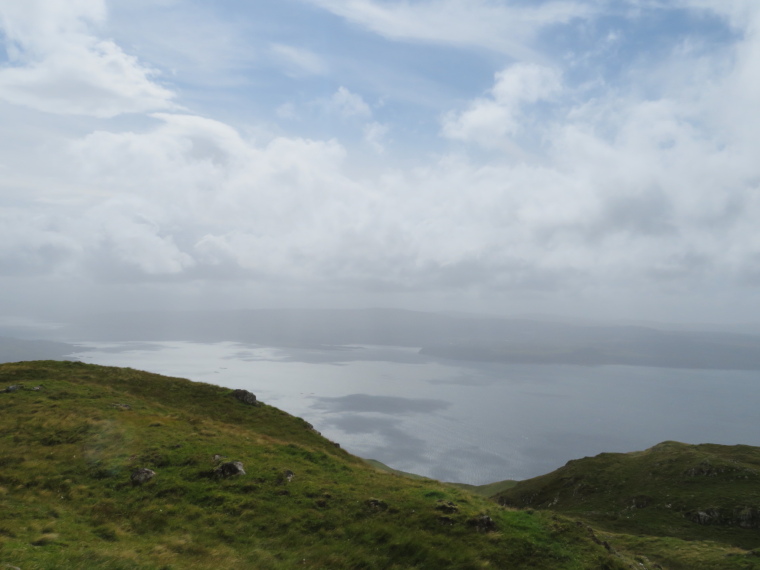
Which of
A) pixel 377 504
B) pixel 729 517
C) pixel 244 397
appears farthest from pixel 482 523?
pixel 729 517

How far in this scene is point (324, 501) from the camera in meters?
25.5

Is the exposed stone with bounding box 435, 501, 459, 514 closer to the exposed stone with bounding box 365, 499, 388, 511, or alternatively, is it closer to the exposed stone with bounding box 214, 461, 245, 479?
the exposed stone with bounding box 365, 499, 388, 511

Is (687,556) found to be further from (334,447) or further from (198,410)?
(198,410)

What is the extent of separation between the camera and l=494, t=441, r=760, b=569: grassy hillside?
36594 mm

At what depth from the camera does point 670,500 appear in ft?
169

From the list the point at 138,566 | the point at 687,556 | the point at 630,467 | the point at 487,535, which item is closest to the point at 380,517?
the point at 487,535

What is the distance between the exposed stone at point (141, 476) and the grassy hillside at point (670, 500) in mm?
31156

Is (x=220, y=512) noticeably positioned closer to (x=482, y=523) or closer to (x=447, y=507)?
(x=447, y=507)

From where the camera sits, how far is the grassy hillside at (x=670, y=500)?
120 ft

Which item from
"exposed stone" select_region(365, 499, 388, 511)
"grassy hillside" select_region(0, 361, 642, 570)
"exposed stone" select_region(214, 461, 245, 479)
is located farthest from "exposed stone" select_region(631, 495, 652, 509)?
"exposed stone" select_region(214, 461, 245, 479)

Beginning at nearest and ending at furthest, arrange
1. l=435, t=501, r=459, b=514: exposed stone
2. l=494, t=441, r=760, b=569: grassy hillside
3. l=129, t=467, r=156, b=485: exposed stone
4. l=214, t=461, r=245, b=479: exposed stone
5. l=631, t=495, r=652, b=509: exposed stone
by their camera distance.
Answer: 1. l=435, t=501, r=459, b=514: exposed stone
2. l=129, t=467, r=156, b=485: exposed stone
3. l=214, t=461, r=245, b=479: exposed stone
4. l=494, t=441, r=760, b=569: grassy hillside
5. l=631, t=495, r=652, b=509: exposed stone

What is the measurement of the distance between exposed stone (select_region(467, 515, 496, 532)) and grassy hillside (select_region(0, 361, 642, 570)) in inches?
3.0

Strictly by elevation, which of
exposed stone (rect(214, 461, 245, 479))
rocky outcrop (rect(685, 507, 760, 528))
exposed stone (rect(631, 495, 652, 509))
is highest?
exposed stone (rect(214, 461, 245, 479))

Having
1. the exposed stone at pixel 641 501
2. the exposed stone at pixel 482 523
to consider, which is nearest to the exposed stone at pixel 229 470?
the exposed stone at pixel 482 523
